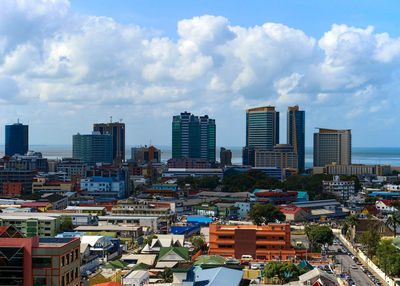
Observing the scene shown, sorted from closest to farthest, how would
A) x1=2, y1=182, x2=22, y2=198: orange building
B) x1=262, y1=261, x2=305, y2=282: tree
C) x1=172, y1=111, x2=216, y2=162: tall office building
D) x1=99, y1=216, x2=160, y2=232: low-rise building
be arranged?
1. x1=262, y1=261, x2=305, y2=282: tree
2. x1=99, y1=216, x2=160, y2=232: low-rise building
3. x1=2, y1=182, x2=22, y2=198: orange building
4. x1=172, y1=111, x2=216, y2=162: tall office building

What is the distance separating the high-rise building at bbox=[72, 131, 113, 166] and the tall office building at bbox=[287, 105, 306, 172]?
4244cm

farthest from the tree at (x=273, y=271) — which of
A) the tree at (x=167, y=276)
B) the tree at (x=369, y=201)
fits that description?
the tree at (x=369, y=201)

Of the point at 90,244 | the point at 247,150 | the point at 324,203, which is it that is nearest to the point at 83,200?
the point at 324,203

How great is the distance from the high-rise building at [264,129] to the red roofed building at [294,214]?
7614 centimetres

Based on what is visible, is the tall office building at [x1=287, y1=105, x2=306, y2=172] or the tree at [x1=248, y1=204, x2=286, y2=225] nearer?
the tree at [x1=248, y1=204, x2=286, y2=225]

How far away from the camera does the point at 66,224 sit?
51.7 meters

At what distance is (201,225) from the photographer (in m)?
58.0

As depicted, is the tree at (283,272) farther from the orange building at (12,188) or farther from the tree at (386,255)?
the orange building at (12,188)

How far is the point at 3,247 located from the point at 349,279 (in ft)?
72.4

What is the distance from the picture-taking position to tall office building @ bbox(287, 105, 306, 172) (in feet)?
464

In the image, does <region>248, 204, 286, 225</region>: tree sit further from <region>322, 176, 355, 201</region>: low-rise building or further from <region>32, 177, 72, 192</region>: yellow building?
<region>32, 177, 72, 192</region>: yellow building

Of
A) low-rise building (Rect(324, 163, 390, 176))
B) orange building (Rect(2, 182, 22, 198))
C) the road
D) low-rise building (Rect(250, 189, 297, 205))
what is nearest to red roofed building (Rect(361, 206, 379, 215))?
low-rise building (Rect(250, 189, 297, 205))

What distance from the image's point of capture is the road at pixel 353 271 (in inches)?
1361

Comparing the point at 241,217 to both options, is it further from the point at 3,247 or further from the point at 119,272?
the point at 3,247
